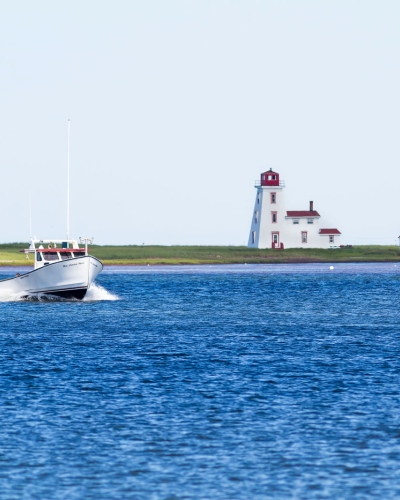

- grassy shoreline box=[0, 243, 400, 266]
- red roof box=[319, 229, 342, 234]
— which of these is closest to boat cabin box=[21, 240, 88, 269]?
grassy shoreline box=[0, 243, 400, 266]

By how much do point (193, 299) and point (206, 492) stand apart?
60972 millimetres

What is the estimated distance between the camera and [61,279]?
63.8 meters

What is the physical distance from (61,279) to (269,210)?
10269 cm

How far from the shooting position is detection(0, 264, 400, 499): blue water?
17.1 m

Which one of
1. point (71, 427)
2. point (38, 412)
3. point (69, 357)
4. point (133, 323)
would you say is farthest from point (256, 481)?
point (133, 323)

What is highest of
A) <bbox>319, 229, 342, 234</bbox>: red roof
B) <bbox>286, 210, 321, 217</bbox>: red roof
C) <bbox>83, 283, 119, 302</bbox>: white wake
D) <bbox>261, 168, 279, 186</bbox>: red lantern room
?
<bbox>261, 168, 279, 186</bbox>: red lantern room

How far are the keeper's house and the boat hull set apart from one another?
101 meters

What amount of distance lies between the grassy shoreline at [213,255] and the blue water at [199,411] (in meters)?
120

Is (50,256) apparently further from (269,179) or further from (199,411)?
(269,179)

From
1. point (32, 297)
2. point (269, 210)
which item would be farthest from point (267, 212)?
point (32, 297)

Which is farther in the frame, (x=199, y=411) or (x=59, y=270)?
(x=59, y=270)

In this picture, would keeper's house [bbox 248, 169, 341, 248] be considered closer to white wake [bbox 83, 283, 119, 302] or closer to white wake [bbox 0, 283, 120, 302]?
white wake [bbox 83, 283, 119, 302]

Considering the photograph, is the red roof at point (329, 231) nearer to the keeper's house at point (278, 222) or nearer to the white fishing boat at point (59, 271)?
the keeper's house at point (278, 222)

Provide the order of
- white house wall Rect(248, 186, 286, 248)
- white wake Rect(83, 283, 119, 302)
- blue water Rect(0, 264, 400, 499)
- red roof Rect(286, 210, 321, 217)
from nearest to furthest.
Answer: blue water Rect(0, 264, 400, 499) < white wake Rect(83, 283, 119, 302) < white house wall Rect(248, 186, 286, 248) < red roof Rect(286, 210, 321, 217)
